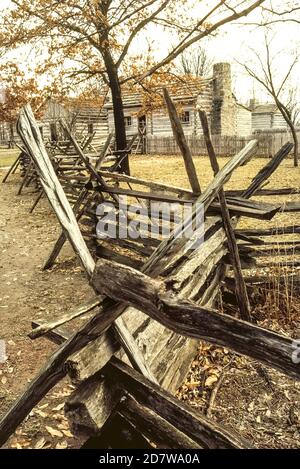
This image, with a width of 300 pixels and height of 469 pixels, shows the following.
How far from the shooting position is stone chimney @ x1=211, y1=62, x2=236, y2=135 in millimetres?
26438

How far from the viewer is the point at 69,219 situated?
2521 millimetres

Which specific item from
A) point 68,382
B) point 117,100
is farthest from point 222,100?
point 68,382

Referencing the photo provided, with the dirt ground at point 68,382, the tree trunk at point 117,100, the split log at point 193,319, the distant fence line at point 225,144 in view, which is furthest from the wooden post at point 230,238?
the distant fence line at point 225,144

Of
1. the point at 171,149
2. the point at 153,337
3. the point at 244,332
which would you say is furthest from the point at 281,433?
the point at 171,149

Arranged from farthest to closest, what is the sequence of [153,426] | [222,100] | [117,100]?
1. [222,100]
2. [117,100]
3. [153,426]

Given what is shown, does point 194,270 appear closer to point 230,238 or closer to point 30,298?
point 230,238

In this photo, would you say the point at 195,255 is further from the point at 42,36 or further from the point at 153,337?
the point at 42,36

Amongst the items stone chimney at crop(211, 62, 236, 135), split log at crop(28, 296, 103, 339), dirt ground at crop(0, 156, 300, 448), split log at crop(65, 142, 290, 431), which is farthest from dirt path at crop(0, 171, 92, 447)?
stone chimney at crop(211, 62, 236, 135)

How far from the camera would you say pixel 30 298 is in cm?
542

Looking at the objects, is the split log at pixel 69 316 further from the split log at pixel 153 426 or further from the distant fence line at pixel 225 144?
the distant fence line at pixel 225 144

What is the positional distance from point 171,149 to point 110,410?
24.9m

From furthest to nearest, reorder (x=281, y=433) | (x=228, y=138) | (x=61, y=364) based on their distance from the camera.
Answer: (x=228, y=138) < (x=281, y=433) < (x=61, y=364)

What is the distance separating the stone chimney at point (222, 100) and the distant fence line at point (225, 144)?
8.83 ft

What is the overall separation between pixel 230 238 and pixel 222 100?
83.1 feet
